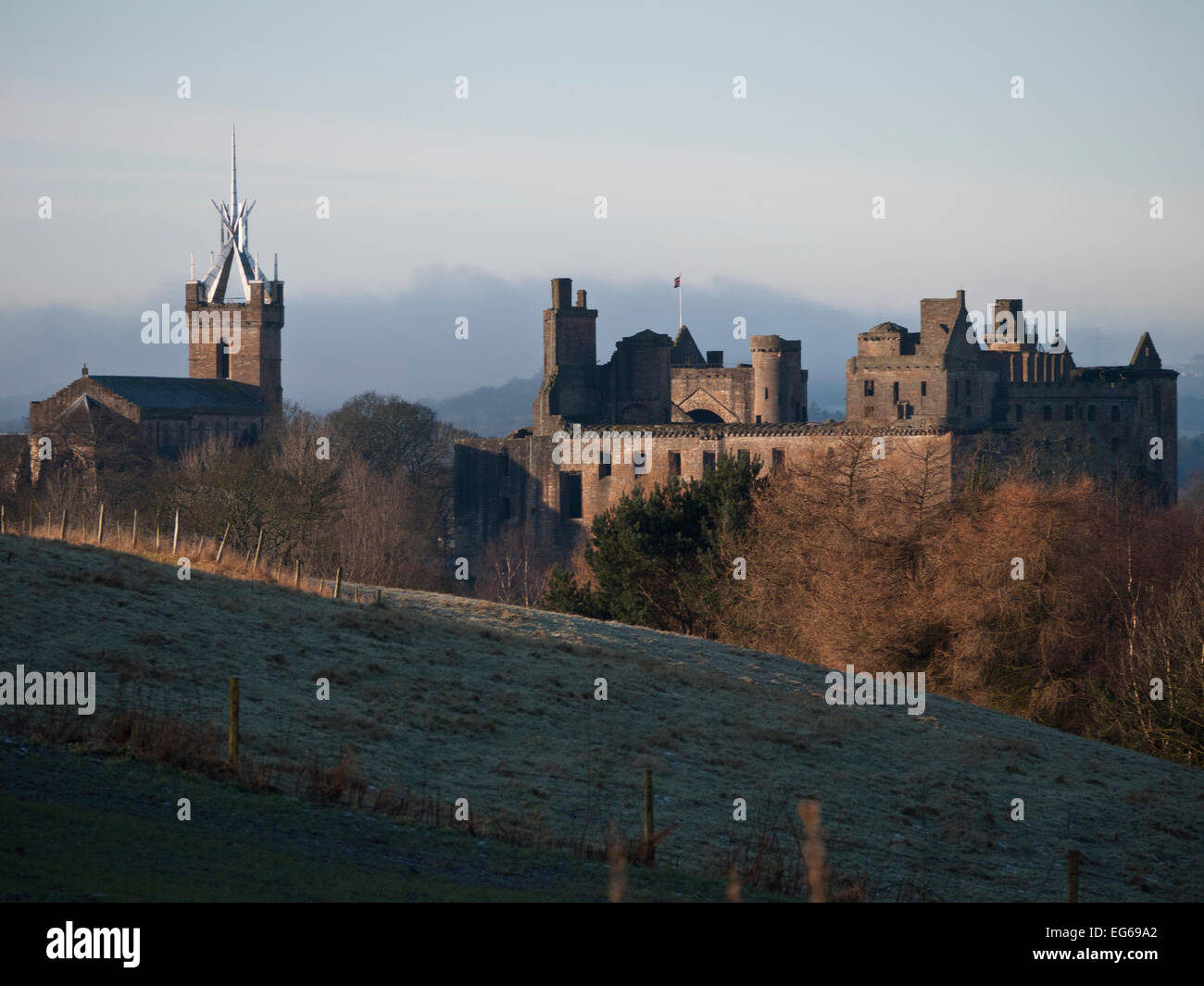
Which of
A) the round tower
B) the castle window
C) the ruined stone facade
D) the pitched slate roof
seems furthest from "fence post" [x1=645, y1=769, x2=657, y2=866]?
the pitched slate roof

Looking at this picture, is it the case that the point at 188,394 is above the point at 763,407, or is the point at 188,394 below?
above

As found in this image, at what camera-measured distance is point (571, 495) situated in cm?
8244

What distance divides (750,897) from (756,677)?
49.5 feet

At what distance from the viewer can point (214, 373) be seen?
105m

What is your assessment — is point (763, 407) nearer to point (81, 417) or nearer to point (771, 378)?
point (771, 378)

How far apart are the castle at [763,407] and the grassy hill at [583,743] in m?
47.1

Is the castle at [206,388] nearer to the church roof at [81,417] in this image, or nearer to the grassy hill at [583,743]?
the church roof at [81,417]

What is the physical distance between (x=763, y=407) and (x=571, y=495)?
12.4 m

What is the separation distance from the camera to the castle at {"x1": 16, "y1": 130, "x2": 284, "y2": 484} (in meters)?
83.4

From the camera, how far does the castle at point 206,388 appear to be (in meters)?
83.4

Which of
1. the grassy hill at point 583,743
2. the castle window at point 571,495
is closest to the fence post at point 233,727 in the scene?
the grassy hill at point 583,743

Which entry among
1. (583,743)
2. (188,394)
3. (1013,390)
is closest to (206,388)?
(188,394)

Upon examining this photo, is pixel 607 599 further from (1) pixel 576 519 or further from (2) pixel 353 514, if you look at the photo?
(1) pixel 576 519
